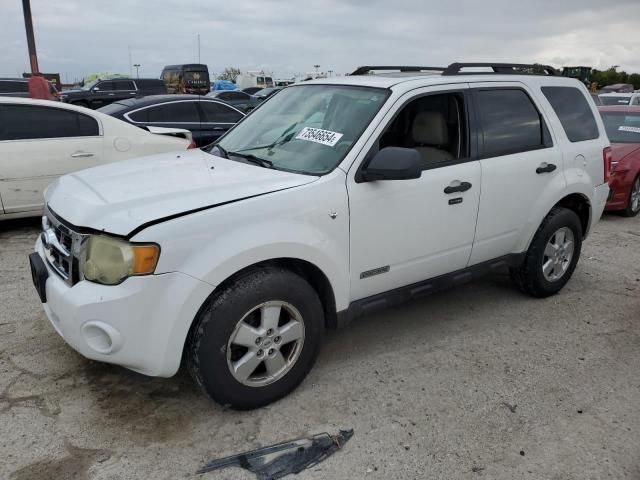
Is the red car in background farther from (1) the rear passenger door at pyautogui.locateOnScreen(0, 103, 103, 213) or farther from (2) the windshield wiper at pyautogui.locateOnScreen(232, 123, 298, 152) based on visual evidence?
(1) the rear passenger door at pyautogui.locateOnScreen(0, 103, 103, 213)

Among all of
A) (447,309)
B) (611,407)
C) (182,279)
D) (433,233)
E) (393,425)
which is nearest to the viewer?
(182,279)

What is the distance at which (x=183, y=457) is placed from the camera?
8.57ft

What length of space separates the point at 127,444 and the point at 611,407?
2.66m

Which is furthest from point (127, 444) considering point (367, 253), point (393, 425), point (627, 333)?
point (627, 333)

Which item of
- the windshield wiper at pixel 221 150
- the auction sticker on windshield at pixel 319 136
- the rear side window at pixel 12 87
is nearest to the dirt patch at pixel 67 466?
the windshield wiper at pixel 221 150

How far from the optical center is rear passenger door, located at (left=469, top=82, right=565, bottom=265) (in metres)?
3.84

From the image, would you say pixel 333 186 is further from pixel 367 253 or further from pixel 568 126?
pixel 568 126

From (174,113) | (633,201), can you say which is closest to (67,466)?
(174,113)

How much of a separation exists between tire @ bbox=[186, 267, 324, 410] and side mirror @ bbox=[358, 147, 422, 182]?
2.45ft

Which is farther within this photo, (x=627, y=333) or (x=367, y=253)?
(x=627, y=333)

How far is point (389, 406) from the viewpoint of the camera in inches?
121

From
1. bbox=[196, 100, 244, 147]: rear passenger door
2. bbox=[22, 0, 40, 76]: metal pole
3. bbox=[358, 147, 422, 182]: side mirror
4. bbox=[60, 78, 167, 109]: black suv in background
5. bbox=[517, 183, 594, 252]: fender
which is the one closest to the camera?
bbox=[358, 147, 422, 182]: side mirror

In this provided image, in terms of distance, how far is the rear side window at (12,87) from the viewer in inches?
685

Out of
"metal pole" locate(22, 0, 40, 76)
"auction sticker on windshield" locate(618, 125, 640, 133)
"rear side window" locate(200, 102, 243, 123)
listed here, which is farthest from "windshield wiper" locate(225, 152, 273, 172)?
"metal pole" locate(22, 0, 40, 76)
